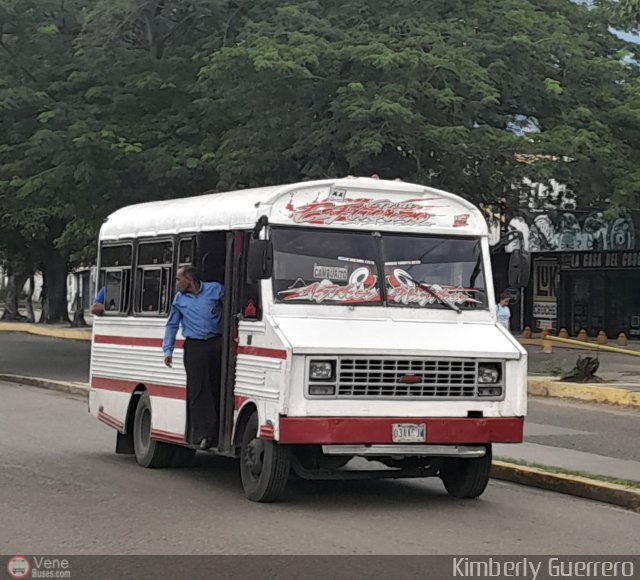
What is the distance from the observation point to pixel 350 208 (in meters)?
11.1

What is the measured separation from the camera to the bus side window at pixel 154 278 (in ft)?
41.4

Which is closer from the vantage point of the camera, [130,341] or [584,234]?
[130,341]

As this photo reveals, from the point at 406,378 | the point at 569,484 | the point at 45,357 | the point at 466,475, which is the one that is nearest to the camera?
the point at 406,378

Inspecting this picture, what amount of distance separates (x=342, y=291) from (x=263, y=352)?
A: 0.90m

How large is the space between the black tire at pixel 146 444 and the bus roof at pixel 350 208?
2.20 meters

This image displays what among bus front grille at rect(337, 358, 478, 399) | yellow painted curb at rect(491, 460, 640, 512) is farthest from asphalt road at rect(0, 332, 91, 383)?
bus front grille at rect(337, 358, 478, 399)

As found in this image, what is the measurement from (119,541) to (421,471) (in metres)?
3.14

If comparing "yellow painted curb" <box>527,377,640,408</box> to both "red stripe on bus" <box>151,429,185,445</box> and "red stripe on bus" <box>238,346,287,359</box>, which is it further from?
"red stripe on bus" <box>238,346,287,359</box>

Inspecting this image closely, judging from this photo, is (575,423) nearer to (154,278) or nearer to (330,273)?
(154,278)

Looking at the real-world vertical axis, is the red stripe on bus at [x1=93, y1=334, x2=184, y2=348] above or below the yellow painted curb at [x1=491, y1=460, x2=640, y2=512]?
above

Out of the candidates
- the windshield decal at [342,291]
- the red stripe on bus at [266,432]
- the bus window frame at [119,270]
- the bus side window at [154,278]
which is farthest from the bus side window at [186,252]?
the red stripe on bus at [266,432]

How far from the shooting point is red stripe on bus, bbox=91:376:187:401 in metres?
12.1
